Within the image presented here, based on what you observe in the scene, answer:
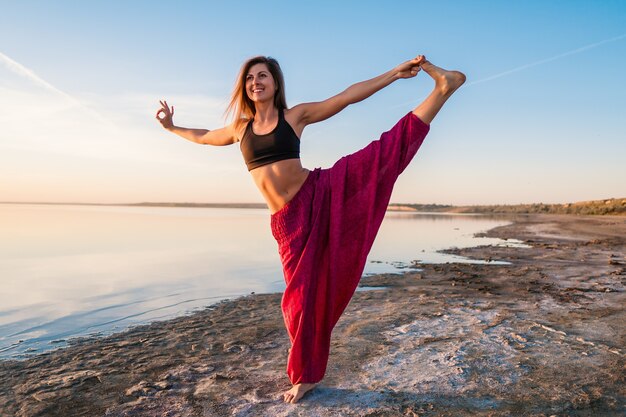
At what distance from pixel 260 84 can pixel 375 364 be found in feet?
8.08

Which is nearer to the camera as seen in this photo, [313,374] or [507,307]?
[313,374]

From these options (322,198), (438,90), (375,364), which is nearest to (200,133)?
(322,198)

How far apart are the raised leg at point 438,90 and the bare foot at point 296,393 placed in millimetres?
2069

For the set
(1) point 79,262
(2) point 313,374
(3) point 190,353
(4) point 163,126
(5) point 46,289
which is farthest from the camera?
(1) point 79,262

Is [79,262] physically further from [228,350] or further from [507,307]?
[507,307]

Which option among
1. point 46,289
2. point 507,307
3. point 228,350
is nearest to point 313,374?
point 228,350

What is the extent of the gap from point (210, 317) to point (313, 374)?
297 cm

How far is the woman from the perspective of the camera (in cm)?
336

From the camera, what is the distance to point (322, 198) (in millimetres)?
3484

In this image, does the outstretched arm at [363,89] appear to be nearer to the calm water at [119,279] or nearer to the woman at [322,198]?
the woman at [322,198]

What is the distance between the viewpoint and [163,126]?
15.4ft

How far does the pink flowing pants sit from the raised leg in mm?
66

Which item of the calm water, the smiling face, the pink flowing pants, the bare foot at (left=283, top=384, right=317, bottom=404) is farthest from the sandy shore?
the smiling face

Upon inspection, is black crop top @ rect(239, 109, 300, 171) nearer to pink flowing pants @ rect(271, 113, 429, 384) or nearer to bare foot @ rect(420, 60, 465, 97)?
pink flowing pants @ rect(271, 113, 429, 384)
